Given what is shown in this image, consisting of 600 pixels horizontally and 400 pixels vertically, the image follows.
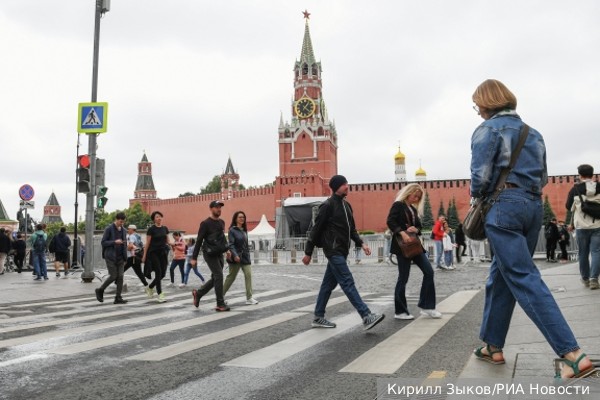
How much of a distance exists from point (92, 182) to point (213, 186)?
104356mm

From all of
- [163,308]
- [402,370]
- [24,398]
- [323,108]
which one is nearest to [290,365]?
[402,370]

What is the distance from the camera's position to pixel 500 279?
3686mm

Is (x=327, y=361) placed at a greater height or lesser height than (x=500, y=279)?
lesser

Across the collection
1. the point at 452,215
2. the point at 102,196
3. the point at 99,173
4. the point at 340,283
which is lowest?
the point at 340,283

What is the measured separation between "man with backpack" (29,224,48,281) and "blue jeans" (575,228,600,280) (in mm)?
13200

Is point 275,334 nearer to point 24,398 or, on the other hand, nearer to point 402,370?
point 402,370

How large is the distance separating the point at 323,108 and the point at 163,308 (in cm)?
8186

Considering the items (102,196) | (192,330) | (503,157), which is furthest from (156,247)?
(503,157)

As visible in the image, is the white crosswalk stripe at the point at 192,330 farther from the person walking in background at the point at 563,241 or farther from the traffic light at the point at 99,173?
the person walking in background at the point at 563,241

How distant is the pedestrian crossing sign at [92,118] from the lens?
13305mm

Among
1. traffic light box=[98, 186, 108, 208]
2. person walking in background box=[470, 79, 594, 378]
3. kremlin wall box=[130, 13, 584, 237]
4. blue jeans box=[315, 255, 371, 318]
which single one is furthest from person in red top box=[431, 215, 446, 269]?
kremlin wall box=[130, 13, 584, 237]

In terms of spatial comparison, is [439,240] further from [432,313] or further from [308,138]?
[308,138]

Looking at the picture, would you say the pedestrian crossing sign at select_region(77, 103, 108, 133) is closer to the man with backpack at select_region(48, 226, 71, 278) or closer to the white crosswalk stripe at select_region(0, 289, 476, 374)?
the man with backpack at select_region(48, 226, 71, 278)

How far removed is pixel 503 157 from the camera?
3512mm
